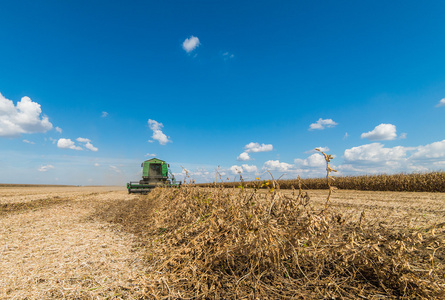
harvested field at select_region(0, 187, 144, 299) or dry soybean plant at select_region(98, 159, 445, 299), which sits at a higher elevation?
dry soybean plant at select_region(98, 159, 445, 299)

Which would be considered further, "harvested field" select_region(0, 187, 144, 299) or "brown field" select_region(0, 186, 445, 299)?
"harvested field" select_region(0, 187, 144, 299)

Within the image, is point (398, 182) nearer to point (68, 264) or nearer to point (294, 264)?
point (294, 264)

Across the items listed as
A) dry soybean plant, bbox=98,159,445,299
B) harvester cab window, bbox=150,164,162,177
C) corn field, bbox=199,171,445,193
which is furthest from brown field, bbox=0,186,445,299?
harvester cab window, bbox=150,164,162,177

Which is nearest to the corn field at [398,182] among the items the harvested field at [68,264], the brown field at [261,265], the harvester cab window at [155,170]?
the harvester cab window at [155,170]

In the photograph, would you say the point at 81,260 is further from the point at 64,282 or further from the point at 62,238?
the point at 62,238

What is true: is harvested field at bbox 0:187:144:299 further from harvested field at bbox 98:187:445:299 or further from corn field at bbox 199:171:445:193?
corn field at bbox 199:171:445:193

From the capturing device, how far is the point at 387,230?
2.76 meters

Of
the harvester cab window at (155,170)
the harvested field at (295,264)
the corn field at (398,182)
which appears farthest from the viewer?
the corn field at (398,182)

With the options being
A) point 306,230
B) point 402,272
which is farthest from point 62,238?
point 402,272

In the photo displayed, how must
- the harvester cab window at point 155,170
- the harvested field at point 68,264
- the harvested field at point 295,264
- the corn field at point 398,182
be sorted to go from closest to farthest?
the harvested field at point 295,264 < the harvested field at point 68,264 < the harvester cab window at point 155,170 < the corn field at point 398,182

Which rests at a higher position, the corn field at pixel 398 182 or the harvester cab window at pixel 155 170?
the harvester cab window at pixel 155 170

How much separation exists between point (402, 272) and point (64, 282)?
379 cm

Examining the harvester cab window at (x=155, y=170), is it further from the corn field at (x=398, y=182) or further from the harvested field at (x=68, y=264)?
the harvested field at (x=68, y=264)

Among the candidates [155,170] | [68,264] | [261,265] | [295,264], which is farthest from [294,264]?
[155,170]
